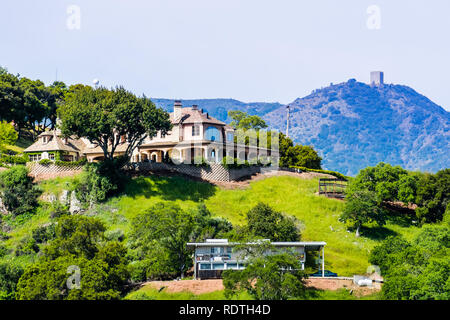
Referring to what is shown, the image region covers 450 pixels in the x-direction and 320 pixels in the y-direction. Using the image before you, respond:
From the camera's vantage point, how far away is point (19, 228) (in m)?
62.9

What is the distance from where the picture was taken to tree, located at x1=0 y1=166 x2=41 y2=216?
6594 centimetres

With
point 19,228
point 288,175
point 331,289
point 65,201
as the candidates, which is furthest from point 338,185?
point 19,228

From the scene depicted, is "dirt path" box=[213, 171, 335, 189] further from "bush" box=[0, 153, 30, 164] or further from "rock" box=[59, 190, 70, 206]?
"bush" box=[0, 153, 30, 164]

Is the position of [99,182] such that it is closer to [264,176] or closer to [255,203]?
[255,203]

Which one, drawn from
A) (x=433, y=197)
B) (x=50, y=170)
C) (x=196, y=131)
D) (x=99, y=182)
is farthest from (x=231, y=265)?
(x=50, y=170)

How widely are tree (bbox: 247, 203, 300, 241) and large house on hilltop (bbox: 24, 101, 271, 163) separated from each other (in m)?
20.5

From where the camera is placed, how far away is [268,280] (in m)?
43.0

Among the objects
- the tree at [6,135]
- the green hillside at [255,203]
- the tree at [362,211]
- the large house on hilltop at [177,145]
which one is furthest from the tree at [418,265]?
the tree at [6,135]

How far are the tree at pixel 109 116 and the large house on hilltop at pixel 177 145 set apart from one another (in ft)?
21.7

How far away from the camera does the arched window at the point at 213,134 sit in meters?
79.2

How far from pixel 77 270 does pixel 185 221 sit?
38.6 ft

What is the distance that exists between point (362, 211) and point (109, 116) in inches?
1258
